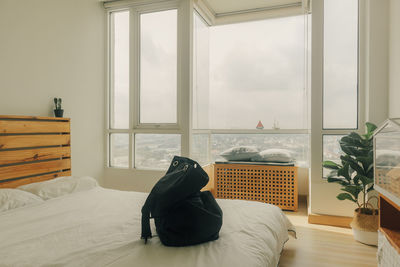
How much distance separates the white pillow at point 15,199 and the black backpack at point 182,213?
4.05ft

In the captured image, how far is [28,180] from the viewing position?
2.75 m

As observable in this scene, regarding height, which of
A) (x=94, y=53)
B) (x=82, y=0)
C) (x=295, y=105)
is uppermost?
(x=82, y=0)

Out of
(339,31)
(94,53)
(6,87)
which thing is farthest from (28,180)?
(339,31)

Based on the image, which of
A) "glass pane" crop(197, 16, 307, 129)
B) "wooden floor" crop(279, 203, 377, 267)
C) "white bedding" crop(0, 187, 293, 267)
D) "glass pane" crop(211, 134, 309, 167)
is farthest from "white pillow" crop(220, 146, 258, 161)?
"white bedding" crop(0, 187, 293, 267)

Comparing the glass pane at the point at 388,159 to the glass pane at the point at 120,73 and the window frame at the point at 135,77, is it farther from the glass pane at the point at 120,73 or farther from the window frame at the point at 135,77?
the glass pane at the point at 120,73

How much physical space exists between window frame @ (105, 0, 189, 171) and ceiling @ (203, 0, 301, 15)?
653mm

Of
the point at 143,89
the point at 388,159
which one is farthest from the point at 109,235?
the point at 143,89

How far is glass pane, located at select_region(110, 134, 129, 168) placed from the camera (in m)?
3.97

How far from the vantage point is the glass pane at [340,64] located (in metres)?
3.03

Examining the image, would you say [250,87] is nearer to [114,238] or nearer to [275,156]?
[275,156]

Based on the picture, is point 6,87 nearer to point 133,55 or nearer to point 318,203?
point 133,55

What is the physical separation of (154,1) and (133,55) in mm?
788

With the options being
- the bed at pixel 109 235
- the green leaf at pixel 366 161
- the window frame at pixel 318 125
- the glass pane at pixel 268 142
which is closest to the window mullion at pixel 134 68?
the glass pane at pixel 268 142

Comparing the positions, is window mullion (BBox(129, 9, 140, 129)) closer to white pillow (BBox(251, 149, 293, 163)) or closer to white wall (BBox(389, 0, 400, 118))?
white pillow (BBox(251, 149, 293, 163))
